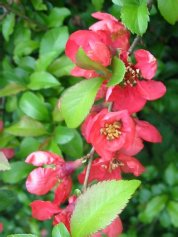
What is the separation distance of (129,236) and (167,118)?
1.36 ft

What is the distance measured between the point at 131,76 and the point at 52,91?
0.49 metres

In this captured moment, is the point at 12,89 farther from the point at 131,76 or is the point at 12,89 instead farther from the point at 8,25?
the point at 131,76

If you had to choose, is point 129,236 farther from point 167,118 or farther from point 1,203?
point 1,203

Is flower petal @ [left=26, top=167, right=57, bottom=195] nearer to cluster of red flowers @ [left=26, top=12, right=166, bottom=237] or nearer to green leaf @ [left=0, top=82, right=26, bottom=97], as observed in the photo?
cluster of red flowers @ [left=26, top=12, right=166, bottom=237]

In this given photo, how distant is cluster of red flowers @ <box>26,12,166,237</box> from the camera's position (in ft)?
3.04

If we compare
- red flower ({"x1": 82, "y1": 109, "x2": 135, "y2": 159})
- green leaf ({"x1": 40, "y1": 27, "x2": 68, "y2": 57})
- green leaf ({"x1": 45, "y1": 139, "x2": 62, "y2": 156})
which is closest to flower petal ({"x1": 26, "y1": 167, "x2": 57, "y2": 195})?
red flower ({"x1": 82, "y1": 109, "x2": 135, "y2": 159})

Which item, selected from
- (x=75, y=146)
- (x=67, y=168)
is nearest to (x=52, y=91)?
(x=75, y=146)

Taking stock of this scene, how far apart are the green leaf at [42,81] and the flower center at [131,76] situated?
1.19 ft

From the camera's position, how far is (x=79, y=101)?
0.92 meters

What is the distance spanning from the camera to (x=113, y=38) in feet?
3.12

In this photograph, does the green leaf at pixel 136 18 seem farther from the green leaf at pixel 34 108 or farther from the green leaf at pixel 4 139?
the green leaf at pixel 4 139

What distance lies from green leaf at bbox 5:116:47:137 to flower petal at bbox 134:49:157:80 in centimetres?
42

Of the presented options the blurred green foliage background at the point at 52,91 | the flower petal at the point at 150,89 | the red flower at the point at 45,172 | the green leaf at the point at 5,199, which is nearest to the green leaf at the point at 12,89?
the blurred green foliage background at the point at 52,91

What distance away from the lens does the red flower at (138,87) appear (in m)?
0.93
